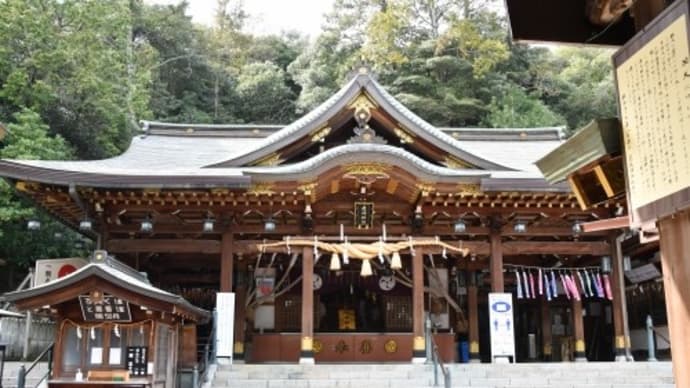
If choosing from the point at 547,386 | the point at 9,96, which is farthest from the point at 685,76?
the point at 9,96

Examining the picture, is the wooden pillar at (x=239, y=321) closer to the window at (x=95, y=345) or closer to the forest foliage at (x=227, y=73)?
the window at (x=95, y=345)

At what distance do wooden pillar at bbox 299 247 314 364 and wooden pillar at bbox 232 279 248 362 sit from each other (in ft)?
6.59

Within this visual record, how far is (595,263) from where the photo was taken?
17.7 metres

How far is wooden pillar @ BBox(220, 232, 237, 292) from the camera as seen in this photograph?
1488 centimetres

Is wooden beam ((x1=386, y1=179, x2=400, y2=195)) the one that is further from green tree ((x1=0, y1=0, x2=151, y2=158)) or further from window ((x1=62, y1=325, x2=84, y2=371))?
green tree ((x1=0, y1=0, x2=151, y2=158))

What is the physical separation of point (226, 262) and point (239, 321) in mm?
1699

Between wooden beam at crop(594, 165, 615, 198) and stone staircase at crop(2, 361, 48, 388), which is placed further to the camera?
stone staircase at crop(2, 361, 48, 388)

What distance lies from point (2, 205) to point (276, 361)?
36.1 feet

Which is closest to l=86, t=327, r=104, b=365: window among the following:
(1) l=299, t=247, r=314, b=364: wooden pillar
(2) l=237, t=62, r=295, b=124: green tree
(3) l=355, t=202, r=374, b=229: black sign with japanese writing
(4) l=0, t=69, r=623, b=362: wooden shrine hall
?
(4) l=0, t=69, r=623, b=362: wooden shrine hall

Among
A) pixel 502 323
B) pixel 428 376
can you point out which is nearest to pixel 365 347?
pixel 502 323

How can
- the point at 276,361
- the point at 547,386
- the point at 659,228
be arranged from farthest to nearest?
1. the point at 276,361
2. the point at 547,386
3. the point at 659,228

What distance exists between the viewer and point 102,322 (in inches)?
422

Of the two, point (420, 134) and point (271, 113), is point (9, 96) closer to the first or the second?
point (420, 134)

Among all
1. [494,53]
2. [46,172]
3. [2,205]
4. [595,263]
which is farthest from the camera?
[494,53]
